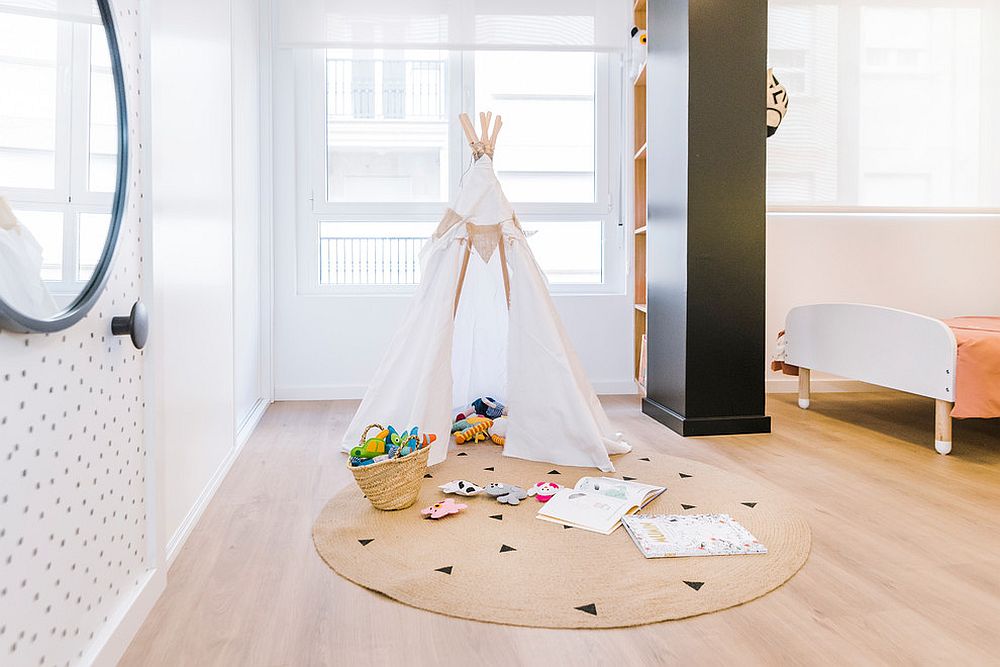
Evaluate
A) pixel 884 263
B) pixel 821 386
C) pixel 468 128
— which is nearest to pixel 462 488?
pixel 468 128

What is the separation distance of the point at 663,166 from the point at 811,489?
167 centimetres

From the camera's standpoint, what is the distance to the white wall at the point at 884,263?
4.27 meters

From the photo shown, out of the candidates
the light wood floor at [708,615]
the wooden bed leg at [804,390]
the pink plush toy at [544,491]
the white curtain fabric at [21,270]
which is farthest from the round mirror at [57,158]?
the wooden bed leg at [804,390]

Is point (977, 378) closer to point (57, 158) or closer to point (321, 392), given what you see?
point (57, 158)

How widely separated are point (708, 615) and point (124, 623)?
3.80 ft

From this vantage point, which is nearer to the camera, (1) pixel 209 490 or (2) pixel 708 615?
(2) pixel 708 615

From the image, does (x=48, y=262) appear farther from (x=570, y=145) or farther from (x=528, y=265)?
(x=570, y=145)

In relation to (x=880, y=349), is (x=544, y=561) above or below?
below

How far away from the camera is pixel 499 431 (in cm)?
304

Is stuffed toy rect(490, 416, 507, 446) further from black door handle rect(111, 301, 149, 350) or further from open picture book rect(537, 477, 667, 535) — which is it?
black door handle rect(111, 301, 149, 350)

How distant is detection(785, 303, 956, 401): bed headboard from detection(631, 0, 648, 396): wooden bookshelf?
82 cm

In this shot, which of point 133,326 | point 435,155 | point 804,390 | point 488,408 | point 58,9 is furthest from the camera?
point 435,155

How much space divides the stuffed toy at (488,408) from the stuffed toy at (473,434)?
0.63 feet

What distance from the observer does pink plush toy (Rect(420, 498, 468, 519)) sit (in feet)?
6.84
